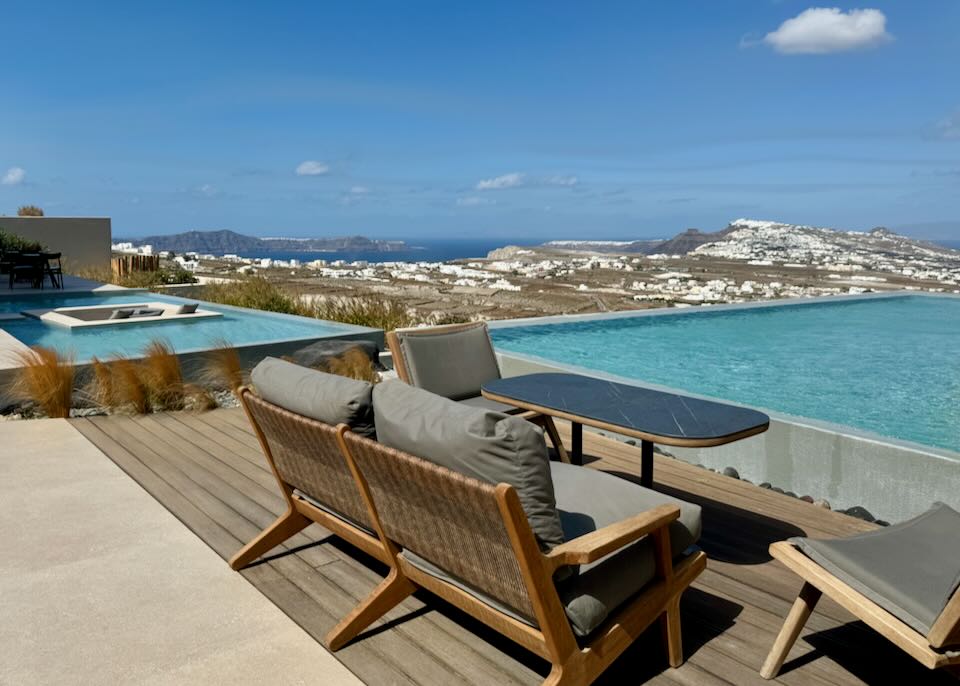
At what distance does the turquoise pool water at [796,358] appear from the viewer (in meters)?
6.78

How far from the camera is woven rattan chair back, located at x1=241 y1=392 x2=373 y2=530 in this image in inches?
94.1

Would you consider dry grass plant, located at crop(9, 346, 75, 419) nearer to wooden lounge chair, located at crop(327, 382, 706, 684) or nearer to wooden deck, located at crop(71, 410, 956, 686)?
wooden deck, located at crop(71, 410, 956, 686)

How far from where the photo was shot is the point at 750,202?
122 m

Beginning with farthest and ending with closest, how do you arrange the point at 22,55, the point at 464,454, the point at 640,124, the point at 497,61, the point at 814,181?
the point at 814,181 → the point at 640,124 → the point at 497,61 → the point at 22,55 → the point at 464,454

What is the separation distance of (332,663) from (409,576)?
0.35m

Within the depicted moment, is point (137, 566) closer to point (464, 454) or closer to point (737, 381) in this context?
point (464, 454)

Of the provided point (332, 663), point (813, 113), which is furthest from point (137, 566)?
point (813, 113)

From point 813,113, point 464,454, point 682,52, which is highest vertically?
point 813,113

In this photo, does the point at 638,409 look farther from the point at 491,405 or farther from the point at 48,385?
the point at 48,385

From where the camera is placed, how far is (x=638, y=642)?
2.42m

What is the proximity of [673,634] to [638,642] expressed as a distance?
22 cm

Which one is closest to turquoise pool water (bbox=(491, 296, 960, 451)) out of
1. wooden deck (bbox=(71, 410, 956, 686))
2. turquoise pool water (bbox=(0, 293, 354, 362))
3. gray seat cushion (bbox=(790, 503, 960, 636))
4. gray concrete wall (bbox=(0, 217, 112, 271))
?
turquoise pool water (bbox=(0, 293, 354, 362))

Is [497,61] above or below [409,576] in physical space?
above

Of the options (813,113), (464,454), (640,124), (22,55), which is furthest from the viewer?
(640,124)
